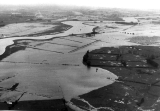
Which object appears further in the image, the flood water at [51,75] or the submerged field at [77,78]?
the flood water at [51,75]

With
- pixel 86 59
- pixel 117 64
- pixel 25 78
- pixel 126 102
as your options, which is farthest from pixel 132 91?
pixel 25 78

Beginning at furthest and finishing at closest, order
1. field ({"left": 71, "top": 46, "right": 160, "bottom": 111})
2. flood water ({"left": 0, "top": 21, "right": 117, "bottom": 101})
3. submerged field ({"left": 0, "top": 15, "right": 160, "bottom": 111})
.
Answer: flood water ({"left": 0, "top": 21, "right": 117, "bottom": 101}), submerged field ({"left": 0, "top": 15, "right": 160, "bottom": 111}), field ({"left": 71, "top": 46, "right": 160, "bottom": 111})

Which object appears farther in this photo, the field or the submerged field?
the submerged field

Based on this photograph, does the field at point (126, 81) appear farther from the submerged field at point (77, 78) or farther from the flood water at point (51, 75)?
the flood water at point (51, 75)

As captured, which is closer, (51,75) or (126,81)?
(126,81)

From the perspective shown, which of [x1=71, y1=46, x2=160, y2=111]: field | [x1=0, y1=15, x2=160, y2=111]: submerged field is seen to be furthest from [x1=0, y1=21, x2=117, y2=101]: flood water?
[x1=71, y1=46, x2=160, y2=111]: field

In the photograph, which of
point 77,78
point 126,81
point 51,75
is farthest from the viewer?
point 51,75

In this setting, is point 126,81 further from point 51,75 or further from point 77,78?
point 51,75

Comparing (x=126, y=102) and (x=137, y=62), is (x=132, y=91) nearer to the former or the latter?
(x=126, y=102)

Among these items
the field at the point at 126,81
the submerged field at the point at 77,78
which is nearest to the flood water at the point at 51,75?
the submerged field at the point at 77,78

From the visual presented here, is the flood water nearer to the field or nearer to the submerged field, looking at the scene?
the submerged field

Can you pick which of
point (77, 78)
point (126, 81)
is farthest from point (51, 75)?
point (126, 81)

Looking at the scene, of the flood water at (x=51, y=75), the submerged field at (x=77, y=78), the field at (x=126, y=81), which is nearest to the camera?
the field at (x=126, y=81)
